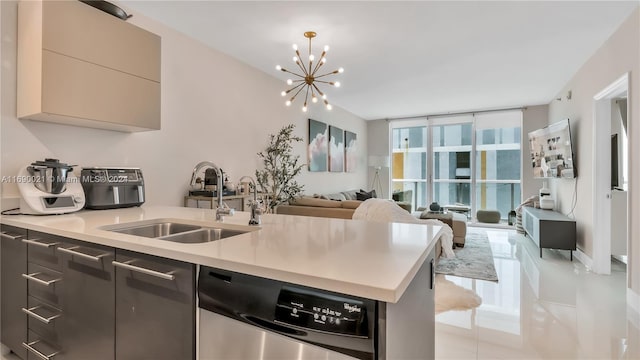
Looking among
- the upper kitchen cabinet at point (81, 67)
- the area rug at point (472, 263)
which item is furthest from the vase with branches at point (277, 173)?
the area rug at point (472, 263)

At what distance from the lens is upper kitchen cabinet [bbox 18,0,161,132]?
190 cm

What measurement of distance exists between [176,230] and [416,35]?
116 inches

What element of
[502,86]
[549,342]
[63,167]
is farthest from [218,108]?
[502,86]

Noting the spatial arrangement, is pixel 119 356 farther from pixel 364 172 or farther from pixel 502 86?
pixel 364 172

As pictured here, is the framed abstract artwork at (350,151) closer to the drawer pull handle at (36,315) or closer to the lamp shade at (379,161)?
the lamp shade at (379,161)

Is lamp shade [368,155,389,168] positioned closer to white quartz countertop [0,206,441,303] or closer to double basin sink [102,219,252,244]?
white quartz countertop [0,206,441,303]

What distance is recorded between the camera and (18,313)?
177 centimetres

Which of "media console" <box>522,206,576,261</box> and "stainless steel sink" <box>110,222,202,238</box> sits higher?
"stainless steel sink" <box>110,222,202,238</box>

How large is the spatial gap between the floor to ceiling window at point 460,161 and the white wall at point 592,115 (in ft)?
4.14

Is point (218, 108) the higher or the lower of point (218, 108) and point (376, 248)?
the higher

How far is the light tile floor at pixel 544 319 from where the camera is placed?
6.88 ft

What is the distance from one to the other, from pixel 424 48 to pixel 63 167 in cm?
355

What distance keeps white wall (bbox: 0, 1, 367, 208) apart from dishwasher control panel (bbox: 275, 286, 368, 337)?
7.33 ft

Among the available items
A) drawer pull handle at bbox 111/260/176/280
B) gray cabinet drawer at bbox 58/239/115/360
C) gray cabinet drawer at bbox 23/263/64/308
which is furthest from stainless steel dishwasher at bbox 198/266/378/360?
gray cabinet drawer at bbox 23/263/64/308
